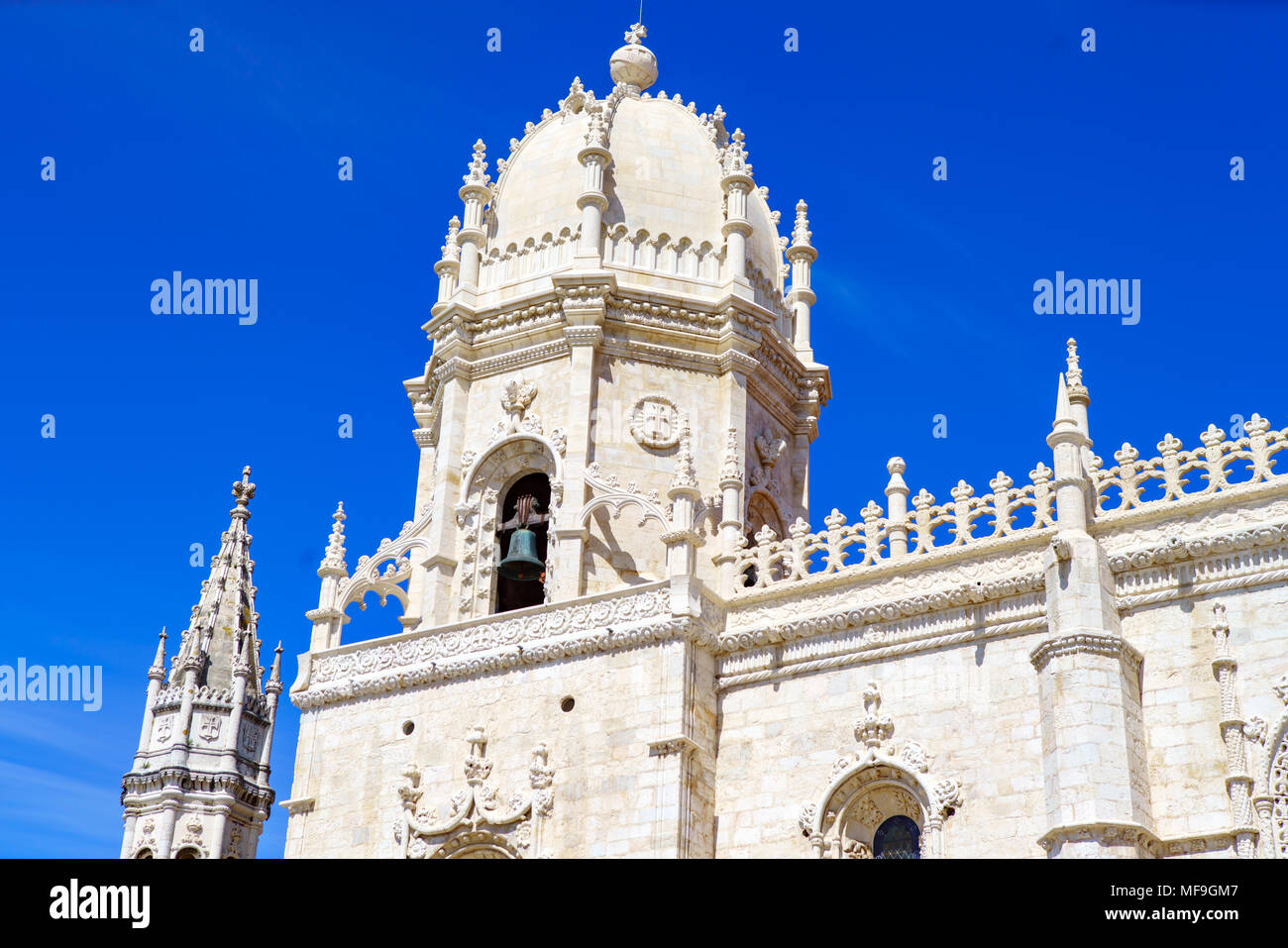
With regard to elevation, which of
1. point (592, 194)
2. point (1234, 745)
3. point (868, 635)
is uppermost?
point (592, 194)

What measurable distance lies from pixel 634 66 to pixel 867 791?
1627cm

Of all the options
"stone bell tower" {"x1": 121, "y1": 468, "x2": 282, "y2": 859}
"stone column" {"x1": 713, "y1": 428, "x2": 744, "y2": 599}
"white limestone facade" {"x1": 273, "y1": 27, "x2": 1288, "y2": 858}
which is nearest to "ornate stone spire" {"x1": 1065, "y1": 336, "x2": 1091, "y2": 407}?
"white limestone facade" {"x1": 273, "y1": 27, "x2": 1288, "y2": 858}

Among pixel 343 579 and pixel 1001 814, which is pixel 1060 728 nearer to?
pixel 1001 814

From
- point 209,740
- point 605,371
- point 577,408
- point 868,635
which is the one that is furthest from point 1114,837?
point 209,740

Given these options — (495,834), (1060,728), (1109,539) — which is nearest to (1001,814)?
(1060,728)

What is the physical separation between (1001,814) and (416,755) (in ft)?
29.2

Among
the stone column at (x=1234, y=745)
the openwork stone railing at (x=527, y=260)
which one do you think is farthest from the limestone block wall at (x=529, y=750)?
the openwork stone railing at (x=527, y=260)

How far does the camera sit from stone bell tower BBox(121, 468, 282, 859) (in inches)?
1473

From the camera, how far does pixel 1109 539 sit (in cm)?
2105

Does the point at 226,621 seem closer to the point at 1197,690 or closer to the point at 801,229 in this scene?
the point at 801,229

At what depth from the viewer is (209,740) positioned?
127ft

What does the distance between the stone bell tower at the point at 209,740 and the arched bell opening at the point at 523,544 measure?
1364cm

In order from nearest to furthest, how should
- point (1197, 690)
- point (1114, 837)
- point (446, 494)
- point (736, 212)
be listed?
point (1114, 837) → point (1197, 690) → point (446, 494) → point (736, 212)
